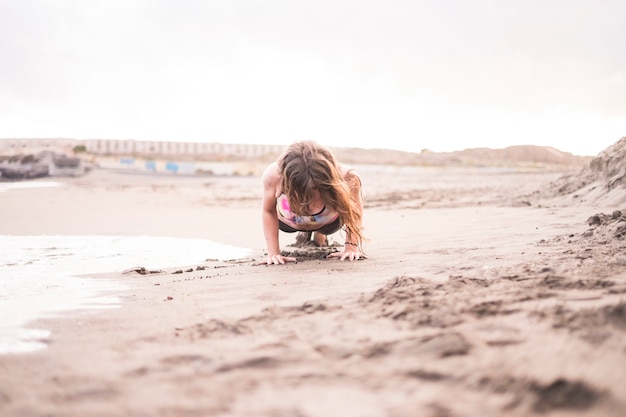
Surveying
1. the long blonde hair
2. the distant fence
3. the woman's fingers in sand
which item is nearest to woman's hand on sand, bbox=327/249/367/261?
the woman's fingers in sand

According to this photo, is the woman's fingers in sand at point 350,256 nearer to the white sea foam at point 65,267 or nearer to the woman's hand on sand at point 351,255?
the woman's hand on sand at point 351,255

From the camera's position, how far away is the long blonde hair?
2.99 m

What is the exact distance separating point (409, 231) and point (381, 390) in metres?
3.79

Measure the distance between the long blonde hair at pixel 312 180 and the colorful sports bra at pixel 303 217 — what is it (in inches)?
4.5

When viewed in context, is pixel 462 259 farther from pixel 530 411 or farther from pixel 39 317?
pixel 39 317

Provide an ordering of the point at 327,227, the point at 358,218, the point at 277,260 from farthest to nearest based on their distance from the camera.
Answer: the point at 327,227, the point at 358,218, the point at 277,260

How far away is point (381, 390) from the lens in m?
1.19

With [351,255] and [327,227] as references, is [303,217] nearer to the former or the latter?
[327,227]

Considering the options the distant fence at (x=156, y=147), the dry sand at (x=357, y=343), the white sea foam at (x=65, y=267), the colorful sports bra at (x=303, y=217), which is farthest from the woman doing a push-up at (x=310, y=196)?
the distant fence at (x=156, y=147)

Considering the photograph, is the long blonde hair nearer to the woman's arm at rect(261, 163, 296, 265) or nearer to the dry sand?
the woman's arm at rect(261, 163, 296, 265)

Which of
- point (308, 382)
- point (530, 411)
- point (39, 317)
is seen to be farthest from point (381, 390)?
point (39, 317)

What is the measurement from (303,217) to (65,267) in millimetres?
1581

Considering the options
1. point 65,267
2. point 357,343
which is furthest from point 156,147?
point 357,343

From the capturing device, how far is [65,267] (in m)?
3.41
